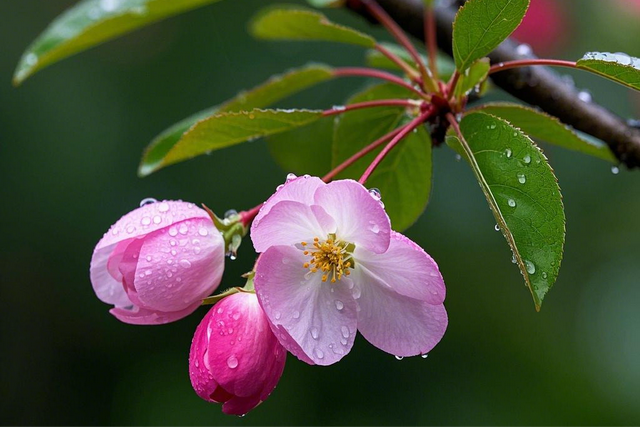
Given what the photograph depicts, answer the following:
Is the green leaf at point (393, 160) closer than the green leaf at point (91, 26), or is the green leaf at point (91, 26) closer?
the green leaf at point (393, 160)

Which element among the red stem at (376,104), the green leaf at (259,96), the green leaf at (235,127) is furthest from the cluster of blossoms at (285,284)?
the green leaf at (259,96)

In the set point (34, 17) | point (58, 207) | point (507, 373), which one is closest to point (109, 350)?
point (58, 207)

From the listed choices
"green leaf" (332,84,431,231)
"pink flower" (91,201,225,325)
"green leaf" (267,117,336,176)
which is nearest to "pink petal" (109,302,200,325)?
"pink flower" (91,201,225,325)

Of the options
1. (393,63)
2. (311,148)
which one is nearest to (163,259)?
(311,148)

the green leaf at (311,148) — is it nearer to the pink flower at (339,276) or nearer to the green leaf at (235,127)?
the green leaf at (235,127)

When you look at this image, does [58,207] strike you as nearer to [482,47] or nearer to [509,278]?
[509,278]

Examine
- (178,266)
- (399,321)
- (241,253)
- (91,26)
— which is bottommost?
(241,253)

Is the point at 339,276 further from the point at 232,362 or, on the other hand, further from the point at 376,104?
the point at 376,104
